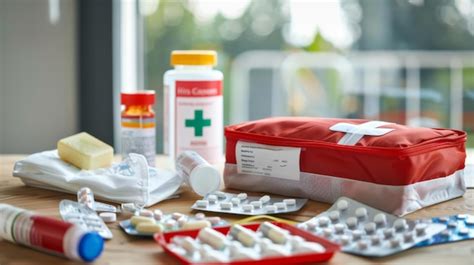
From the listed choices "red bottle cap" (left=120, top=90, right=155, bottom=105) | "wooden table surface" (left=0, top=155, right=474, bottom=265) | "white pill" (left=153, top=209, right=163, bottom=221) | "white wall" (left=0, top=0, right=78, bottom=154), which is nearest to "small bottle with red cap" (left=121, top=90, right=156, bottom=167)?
"red bottle cap" (left=120, top=90, right=155, bottom=105)

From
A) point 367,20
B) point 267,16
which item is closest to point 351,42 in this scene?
point 367,20

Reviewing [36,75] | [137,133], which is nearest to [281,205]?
[137,133]

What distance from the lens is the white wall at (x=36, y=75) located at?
1.81 meters

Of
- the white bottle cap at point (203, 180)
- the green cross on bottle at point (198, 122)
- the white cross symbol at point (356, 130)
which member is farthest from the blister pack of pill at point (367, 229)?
the green cross on bottle at point (198, 122)

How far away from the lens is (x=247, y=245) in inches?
30.4

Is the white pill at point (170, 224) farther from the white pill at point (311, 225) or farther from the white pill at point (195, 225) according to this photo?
the white pill at point (311, 225)

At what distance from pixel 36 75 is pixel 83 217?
39.7 inches

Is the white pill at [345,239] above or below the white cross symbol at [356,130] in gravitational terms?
below

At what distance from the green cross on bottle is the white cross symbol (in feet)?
0.85

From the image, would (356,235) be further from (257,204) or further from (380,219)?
(257,204)

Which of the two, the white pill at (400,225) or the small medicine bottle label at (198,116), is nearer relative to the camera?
the white pill at (400,225)

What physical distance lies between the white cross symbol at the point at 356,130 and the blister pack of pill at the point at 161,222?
Answer: 0.21 m

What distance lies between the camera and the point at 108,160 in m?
1.19

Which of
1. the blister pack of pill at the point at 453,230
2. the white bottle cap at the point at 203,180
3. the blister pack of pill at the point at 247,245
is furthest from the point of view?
the white bottle cap at the point at 203,180
